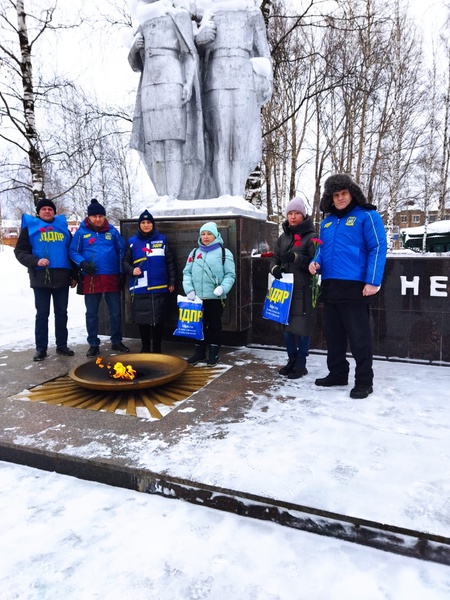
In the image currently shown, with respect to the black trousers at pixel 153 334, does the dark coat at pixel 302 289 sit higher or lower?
higher

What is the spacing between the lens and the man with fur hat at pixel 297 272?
12.2 feet

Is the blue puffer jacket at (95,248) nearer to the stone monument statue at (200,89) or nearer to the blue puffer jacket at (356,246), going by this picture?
the stone monument statue at (200,89)

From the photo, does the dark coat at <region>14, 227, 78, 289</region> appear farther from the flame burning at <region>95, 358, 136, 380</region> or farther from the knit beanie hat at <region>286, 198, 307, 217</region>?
the knit beanie hat at <region>286, 198, 307, 217</region>

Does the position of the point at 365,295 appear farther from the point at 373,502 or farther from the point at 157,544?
the point at 157,544

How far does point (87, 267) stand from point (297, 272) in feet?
6.97

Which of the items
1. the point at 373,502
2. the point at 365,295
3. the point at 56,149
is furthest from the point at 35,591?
the point at 56,149

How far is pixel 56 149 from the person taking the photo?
44.9ft

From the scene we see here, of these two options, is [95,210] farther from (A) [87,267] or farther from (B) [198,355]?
(B) [198,355]

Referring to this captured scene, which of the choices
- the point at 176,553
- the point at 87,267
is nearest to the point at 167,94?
the point at 87,267

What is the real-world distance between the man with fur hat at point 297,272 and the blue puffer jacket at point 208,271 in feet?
1.56

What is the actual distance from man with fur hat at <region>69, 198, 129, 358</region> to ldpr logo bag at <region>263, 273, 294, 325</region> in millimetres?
1763

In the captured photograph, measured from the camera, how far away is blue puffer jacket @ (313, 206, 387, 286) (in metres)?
3.20

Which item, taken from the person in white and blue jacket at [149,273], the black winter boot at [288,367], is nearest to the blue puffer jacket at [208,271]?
the person in white and blue jacket at [149,273]

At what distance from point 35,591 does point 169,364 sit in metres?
2.20
